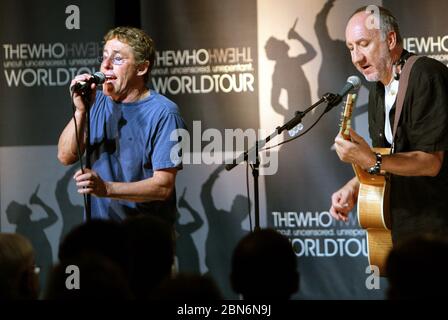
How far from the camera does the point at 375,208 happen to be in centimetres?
418

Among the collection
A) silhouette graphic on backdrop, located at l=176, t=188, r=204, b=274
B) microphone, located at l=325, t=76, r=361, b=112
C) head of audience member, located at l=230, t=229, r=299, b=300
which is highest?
microphone, located at l=325, t=76, r=361, b=112

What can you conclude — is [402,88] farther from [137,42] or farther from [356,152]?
[137,42]

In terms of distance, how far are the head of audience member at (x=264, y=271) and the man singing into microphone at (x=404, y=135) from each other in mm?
1390

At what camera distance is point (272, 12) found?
5.19 m

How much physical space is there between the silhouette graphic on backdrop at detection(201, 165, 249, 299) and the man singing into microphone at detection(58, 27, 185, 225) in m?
0.65

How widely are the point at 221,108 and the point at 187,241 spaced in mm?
912

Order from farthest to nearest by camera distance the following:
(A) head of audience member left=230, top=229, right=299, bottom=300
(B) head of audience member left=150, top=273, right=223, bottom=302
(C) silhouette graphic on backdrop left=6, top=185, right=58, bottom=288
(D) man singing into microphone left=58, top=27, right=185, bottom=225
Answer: (C) silhouette graphic on backdrop left=6, top=185, right=58, bottom=288 < (D) man singing into microphone left=58, top=27, right=185, bottom=225 < (A) head of audience member left=230, top=229, right=299, bottom=300 < (B) head of audience member left=150, top=273, right=223, bottom=302


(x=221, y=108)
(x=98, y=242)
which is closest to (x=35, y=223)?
(x=221, y=108)

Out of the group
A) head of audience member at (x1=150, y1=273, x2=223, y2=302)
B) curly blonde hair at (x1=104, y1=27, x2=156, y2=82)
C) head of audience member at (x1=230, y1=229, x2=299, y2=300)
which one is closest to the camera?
head of audience member at (x1=150, y1=273, x2=223, y2=302)

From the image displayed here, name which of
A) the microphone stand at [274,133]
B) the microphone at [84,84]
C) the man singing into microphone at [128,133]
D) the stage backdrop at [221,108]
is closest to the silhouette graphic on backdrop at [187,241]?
the stage backdrop at [221,108]

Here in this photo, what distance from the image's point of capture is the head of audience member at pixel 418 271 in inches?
89.0

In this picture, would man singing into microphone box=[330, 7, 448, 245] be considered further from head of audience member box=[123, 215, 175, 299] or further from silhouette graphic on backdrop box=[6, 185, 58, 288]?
silhouette graphic on backdrop box=[6, 185, 58, 288]

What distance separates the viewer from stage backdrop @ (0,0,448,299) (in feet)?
16.8

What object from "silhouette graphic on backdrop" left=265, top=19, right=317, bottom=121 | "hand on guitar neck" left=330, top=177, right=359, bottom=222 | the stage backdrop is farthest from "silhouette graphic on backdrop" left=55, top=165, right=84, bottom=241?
"hand on guitar neck" left=330, top=177, right=359, bottom=222
